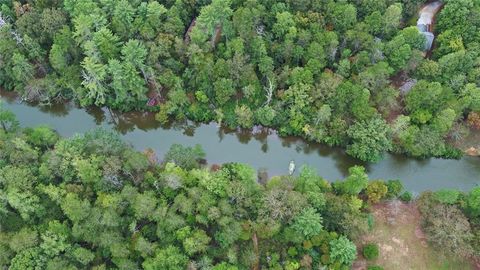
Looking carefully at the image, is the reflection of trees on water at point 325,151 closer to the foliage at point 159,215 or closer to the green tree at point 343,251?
the foliage at point 159,215

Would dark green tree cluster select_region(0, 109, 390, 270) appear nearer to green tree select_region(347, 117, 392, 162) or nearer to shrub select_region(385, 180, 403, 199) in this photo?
shrub select_region(385, 180, 403, 199)

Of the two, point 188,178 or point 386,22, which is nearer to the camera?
point 188,178

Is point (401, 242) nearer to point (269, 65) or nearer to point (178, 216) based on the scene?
point (178, 216)

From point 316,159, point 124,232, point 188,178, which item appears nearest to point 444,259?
point 316,159

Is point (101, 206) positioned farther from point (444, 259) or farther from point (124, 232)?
point (444, 259)

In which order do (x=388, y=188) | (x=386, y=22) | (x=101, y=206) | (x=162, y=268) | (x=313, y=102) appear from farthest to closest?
1. (x=386, y=22)
2. (x=313, y=102)
3. (x=388, y=188)
4. (x=101, y=206)
5. (x=162, y=268)
